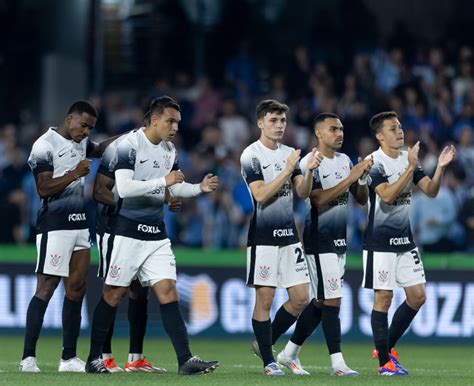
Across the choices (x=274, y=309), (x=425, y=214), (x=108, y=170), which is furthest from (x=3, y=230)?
(x=108, y=170)

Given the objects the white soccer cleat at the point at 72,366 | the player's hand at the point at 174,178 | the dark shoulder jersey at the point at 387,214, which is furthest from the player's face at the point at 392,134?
the white soccer cleat at the point at 72,366

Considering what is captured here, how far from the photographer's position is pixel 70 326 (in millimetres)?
12148

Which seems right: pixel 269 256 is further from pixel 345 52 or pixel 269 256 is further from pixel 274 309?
pixel 345 52

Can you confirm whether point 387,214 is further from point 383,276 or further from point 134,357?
point 134,357

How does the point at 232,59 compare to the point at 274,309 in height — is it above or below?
above

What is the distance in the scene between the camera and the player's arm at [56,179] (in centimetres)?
1177

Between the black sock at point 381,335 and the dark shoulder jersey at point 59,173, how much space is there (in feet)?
9.14

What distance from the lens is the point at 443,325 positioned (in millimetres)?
17344

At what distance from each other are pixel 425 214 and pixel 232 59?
6.24 meters

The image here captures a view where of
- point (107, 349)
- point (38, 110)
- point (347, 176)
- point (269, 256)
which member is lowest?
point (107, 349)

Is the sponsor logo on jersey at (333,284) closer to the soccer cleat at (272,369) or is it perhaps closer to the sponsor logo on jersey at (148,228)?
the soccer cleat at (272,369)

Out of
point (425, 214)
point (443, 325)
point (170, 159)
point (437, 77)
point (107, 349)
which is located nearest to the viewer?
point (170, 159)

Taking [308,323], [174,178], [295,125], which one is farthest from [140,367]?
[295,125]

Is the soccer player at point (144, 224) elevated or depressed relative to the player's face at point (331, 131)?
depressed
